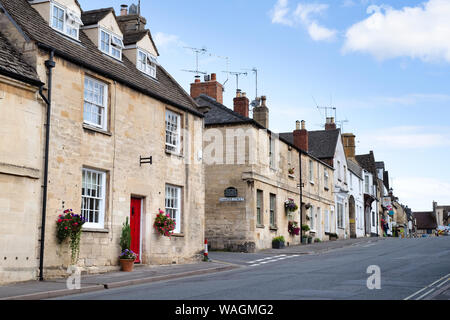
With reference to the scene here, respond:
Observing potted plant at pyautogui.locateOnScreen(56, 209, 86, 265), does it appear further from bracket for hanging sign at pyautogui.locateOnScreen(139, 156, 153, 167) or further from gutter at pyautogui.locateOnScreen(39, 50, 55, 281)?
bracket for hanging sign at pyautogui.locateOnScreen(139, 156, 153, 167)

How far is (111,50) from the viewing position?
1950 centimetres

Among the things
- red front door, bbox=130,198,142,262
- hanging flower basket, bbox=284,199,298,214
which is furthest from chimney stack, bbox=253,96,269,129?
red front door, bbox=130,198,142,262

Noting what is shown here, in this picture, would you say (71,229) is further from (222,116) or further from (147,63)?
(222,116)

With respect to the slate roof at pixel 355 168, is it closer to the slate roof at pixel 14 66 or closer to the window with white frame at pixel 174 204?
the window with white frame at pixel 174 204

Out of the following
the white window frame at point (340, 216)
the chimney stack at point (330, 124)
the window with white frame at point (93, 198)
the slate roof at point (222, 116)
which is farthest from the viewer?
the chimney stack at point (330, 124)

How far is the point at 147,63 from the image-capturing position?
21781mm

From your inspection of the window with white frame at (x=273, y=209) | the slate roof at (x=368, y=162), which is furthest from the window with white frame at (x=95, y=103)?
the slate roof at (x=368, y=162)

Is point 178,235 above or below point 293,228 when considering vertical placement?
below

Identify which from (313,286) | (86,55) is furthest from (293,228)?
(313,286)

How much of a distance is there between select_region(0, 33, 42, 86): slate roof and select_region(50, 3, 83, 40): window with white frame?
217 cm

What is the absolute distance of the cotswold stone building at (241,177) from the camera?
89.9ft
